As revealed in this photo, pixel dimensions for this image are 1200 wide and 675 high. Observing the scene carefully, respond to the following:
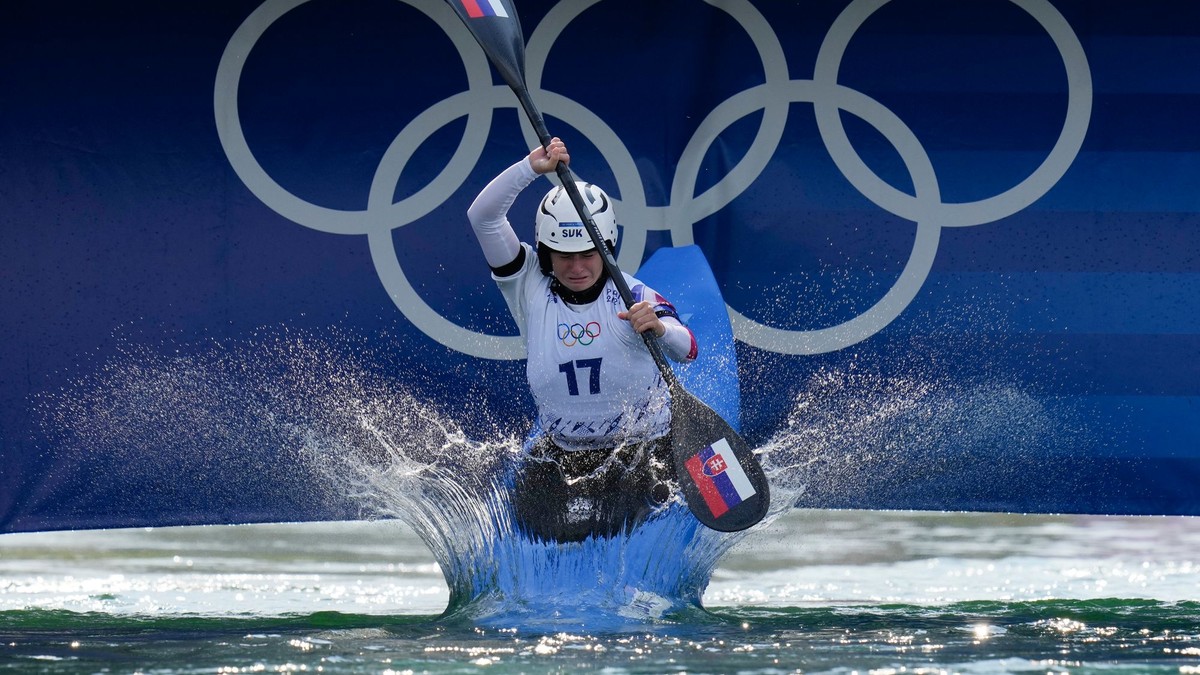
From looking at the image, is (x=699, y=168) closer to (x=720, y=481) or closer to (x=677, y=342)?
(x=677, y=342)

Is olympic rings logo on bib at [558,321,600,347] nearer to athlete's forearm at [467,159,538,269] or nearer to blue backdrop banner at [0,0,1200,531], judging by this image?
athlete's forearm at [467,159,538,269]

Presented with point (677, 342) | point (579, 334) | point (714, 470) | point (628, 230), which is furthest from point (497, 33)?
point (714, 470)

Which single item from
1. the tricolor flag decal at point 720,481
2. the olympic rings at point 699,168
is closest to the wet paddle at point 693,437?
the tricolor flag decal at point 720,481

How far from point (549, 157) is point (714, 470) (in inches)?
37.7

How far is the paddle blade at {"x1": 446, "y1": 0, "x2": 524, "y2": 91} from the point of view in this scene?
4.61 m

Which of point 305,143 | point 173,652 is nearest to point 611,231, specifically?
point 305,143

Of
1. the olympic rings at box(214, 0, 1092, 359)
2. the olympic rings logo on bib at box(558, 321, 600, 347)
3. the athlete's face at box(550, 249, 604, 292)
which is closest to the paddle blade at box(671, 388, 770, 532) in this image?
the olympic rings logo on bib at box(558, 321, 600, 347)

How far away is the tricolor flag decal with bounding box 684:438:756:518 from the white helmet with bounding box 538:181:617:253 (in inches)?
27.0

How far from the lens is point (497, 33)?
4637 millimetres

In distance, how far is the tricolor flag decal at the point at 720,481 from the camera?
14.6 feet

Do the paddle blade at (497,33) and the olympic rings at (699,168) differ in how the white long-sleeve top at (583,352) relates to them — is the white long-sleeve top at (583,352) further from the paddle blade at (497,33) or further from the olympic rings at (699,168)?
the olympic rings at (699,168)

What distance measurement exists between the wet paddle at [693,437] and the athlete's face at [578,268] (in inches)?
2.8

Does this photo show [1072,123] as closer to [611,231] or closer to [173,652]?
[611,231]

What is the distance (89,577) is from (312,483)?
0.80 meters
